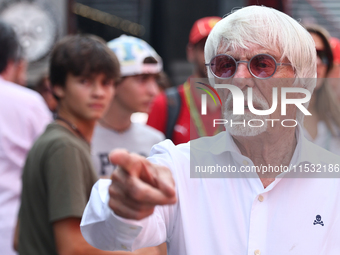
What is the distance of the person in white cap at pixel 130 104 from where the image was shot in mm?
3103

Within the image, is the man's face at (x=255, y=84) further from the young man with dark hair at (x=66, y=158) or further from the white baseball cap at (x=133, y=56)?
the white baseball cap at (x=133, y=56)

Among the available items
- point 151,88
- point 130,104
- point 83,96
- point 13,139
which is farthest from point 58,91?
point 151,88

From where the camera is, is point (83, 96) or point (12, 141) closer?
point (83, 96)

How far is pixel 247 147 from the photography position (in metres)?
1.51

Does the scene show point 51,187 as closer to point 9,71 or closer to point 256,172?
point 256,172

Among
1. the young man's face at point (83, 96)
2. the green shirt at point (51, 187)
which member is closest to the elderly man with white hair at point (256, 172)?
the green shirt at point (51, 187)

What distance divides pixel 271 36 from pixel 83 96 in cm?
118

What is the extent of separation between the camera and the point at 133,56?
10.9 feet

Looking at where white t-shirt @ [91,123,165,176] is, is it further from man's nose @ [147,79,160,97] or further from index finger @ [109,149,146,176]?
index finger @ [109,149,146,176]

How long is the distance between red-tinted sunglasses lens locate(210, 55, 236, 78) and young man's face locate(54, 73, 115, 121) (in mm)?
1008

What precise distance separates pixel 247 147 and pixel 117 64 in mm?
1157

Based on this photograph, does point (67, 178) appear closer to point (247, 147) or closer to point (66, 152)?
point (66, 152)

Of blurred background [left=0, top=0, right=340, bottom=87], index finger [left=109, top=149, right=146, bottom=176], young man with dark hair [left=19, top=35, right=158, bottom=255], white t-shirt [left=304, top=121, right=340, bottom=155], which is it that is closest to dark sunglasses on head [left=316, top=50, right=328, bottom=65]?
white t-shirt [left=304, top=121, right=340, bottom=155]

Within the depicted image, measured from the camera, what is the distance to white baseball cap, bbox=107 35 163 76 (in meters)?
3.30
